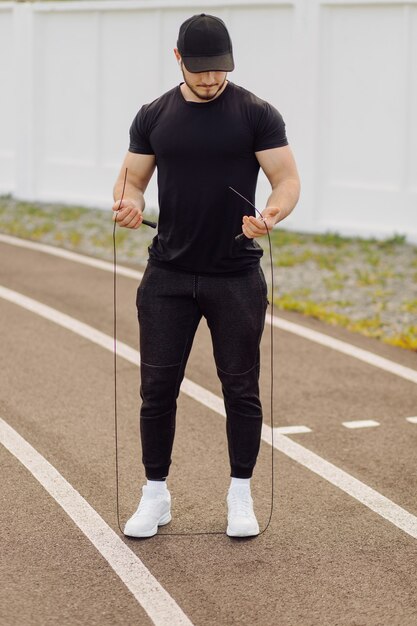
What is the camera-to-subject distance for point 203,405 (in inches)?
295

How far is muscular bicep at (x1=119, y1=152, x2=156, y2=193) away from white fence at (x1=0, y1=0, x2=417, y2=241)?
799cm

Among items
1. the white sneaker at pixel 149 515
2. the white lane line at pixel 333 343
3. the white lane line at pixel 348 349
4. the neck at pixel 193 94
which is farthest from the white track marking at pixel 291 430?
the neck at pixel 193 94

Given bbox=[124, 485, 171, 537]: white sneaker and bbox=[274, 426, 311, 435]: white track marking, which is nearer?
bbox=[124, 485, 171, 537]: white sneaker

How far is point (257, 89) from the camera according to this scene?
1413 cm

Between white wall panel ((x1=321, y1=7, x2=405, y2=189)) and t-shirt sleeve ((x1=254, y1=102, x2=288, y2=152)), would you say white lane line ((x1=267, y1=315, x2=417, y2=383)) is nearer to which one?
t-shirt sleeve ((x1=254, y1=102, x2=288, y2=152))

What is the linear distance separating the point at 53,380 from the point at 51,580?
10.8 ft

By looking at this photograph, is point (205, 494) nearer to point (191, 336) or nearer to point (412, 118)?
point (191, 336)

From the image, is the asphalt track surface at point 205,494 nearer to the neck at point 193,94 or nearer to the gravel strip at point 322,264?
the gravel strip at point 322,264

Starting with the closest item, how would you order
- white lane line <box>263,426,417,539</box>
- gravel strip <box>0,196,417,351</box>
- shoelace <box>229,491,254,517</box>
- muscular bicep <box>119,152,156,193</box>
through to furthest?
muscular bicep <box>119,152,156,193</box>, shoelace <box>229,491,254,517</box>, white lane line <box>263,426,417,539</box>, gravel strip <box>0,196,417,351</box>

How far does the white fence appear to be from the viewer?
508 inches

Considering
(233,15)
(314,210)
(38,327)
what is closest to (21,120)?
(233,15)

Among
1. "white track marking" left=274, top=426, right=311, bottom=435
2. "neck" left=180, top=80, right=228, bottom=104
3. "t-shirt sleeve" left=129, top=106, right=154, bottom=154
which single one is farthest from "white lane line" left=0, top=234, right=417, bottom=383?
"neck" left=180, top=80, right=228, bottom=104

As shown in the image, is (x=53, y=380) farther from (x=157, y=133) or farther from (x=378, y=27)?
(x=378, y=27)

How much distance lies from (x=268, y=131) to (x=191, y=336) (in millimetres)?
1005
